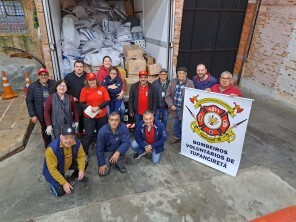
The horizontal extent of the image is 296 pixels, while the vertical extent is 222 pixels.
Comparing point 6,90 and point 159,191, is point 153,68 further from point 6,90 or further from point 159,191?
point 6,90

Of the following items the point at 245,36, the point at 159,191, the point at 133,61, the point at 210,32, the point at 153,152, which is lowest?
the point at 159,191

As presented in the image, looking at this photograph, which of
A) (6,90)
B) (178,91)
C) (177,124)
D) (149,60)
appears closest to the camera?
(178,91)

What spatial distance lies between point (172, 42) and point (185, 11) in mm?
2284

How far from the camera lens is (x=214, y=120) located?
13.7 ft

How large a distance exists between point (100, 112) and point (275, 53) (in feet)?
21.0

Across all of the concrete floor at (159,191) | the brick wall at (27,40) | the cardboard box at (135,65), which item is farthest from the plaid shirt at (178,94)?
the brick wall at (27,40)

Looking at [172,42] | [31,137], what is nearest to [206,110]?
[172,42]

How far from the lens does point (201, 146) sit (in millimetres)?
4512

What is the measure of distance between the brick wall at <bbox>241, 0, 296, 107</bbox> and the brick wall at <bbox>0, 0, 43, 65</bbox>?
25.8 ft

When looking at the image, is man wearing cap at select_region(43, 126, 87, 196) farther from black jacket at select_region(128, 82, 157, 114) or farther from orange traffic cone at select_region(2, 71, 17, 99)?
orange traffic cone at select_region(2, 71, 17, 99)

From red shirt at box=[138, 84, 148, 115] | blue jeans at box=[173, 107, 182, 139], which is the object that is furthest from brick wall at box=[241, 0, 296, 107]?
red shirt at box=[138, 84, 148, 115]

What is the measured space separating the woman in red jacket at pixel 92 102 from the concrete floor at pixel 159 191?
2.38 feet

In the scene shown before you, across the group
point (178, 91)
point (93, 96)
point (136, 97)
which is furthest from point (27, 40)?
point (178, 91)

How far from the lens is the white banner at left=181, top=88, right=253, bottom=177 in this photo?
392 centimetres
